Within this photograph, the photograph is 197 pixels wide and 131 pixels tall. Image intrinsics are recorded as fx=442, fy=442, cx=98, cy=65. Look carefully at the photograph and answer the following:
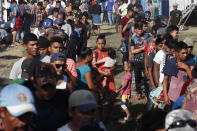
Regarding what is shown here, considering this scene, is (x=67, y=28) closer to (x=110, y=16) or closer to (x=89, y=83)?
(x=89, y=83)

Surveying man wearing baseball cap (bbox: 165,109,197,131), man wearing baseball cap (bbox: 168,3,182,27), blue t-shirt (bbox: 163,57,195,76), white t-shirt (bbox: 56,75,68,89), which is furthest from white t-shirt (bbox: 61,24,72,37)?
man wearing baseball cap (bbox: 168,3,182,27)

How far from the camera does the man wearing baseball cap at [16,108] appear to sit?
3500 mm

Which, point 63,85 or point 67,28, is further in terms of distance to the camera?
point 67,28

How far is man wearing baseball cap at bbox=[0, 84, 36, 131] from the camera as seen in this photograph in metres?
3.50

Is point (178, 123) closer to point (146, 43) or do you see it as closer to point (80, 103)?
point (80, 103)

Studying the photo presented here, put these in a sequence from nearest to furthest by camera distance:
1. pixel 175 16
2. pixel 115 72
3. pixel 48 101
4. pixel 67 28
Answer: pixel 48 101 → pixel 67 28 → pixel 115 72 → pixel 175 16

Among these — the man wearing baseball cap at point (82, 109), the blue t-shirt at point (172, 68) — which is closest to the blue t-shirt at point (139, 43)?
the blue t-shirt at point (172, 68)

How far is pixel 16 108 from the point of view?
349cm

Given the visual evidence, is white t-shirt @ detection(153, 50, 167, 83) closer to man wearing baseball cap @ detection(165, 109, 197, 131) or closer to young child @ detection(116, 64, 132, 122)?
young child @ detection(116, 64, 132, 122)

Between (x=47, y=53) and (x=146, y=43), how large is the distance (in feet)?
8.85

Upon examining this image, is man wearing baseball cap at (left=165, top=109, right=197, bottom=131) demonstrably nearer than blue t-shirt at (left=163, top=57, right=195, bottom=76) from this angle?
Yes

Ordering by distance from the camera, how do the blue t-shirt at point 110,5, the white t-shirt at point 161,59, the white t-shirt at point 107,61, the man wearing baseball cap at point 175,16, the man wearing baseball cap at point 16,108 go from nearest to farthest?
1. the man wearing baseball cap at point 16,108
2. the white t-shirt at point 161,59
3. the white t-shirt at point 107,61
4. the man wearing baseball cap at point 175,16
5. the blue t-shirt at point 110,5

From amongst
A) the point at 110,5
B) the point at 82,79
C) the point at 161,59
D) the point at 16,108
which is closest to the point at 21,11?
the point at 110,5

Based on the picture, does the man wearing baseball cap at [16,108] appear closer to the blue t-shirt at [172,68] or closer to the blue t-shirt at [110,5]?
the blue t-shirt at [172,68]
